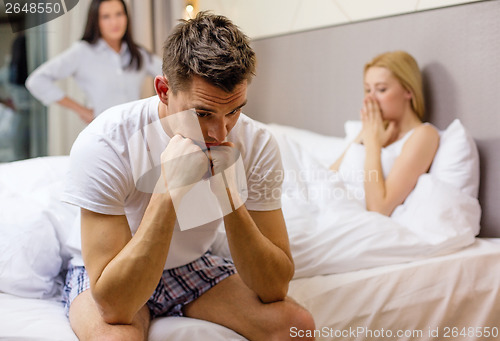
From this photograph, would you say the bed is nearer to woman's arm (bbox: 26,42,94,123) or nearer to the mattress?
the mattress

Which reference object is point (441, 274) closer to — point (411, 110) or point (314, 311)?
point (314, 311)

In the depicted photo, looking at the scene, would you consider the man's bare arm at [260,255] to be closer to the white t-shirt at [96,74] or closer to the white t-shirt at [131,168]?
the white t-shirt at [131,168]

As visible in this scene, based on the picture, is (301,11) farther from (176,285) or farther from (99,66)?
(176,285)

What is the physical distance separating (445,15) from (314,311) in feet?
3.83

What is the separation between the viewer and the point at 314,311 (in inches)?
51.4

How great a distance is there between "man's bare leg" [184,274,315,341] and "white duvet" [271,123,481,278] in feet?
0.83

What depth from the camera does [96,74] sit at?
2.99 m

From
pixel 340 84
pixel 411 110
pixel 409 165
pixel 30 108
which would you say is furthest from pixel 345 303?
pixel 30 108

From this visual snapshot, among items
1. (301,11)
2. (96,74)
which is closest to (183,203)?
(301,11)

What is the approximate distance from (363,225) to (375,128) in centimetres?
50

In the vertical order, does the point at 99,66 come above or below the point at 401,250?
above

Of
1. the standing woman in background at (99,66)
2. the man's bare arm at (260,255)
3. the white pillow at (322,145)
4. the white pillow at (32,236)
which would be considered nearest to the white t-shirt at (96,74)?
the standing woman in background at (99,66)

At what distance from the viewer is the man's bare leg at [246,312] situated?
1.12 meters

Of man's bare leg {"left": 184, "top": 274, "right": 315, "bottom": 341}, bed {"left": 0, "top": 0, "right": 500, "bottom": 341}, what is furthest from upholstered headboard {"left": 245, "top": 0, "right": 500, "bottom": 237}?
man's bare leg {"left": 184, "top": 274, "right": 315, "bottom": 341}
